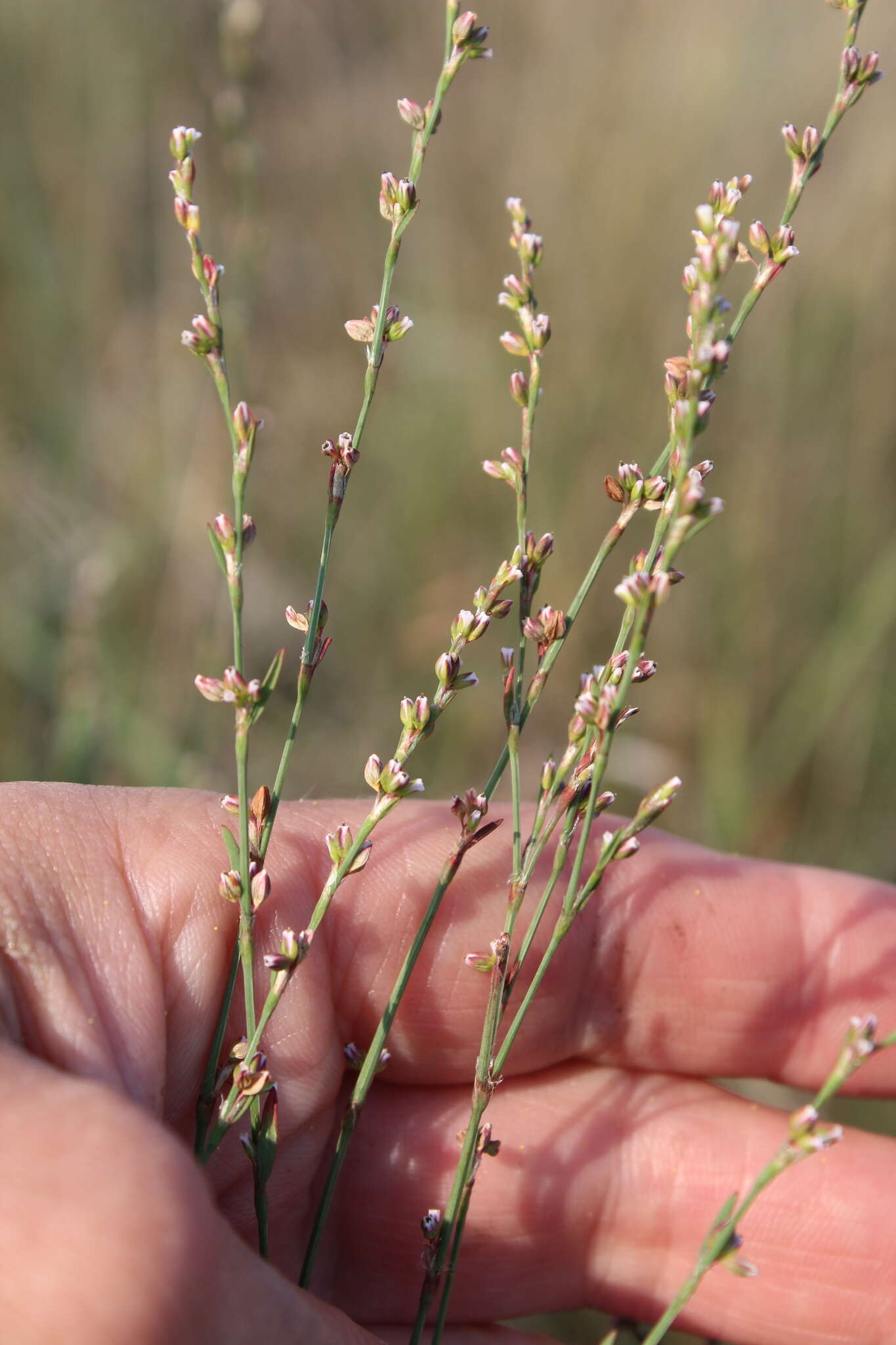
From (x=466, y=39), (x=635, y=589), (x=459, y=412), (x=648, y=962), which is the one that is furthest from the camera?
(x=459, y=412)

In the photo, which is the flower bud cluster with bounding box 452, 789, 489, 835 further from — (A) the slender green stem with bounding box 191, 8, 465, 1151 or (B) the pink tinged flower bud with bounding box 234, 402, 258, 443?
(B) the pink tinged flower bud with bounding box 234, 402, 258, 443

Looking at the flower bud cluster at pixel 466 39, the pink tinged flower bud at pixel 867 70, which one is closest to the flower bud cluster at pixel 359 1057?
the flower bud cluster at pixel 466 39

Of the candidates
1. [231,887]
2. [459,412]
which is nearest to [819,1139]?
[231,887]

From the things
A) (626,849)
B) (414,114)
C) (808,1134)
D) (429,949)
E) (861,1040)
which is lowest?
(429,949)

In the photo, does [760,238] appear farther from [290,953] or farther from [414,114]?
[290,953]

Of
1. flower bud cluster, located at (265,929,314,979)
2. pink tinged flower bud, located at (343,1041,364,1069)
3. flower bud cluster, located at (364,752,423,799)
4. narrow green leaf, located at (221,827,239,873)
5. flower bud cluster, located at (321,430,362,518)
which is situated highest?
flower bud cluster, located at (321,430,362,518)

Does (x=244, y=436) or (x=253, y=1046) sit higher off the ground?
(x=244, y=436)

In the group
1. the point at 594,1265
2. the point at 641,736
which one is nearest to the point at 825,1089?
the point at 594,1265

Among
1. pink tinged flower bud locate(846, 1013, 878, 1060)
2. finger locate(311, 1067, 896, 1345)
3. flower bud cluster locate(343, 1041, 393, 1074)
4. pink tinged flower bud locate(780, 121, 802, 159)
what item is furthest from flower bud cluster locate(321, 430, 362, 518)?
finger locate(311, 1067, 896, 1345)
